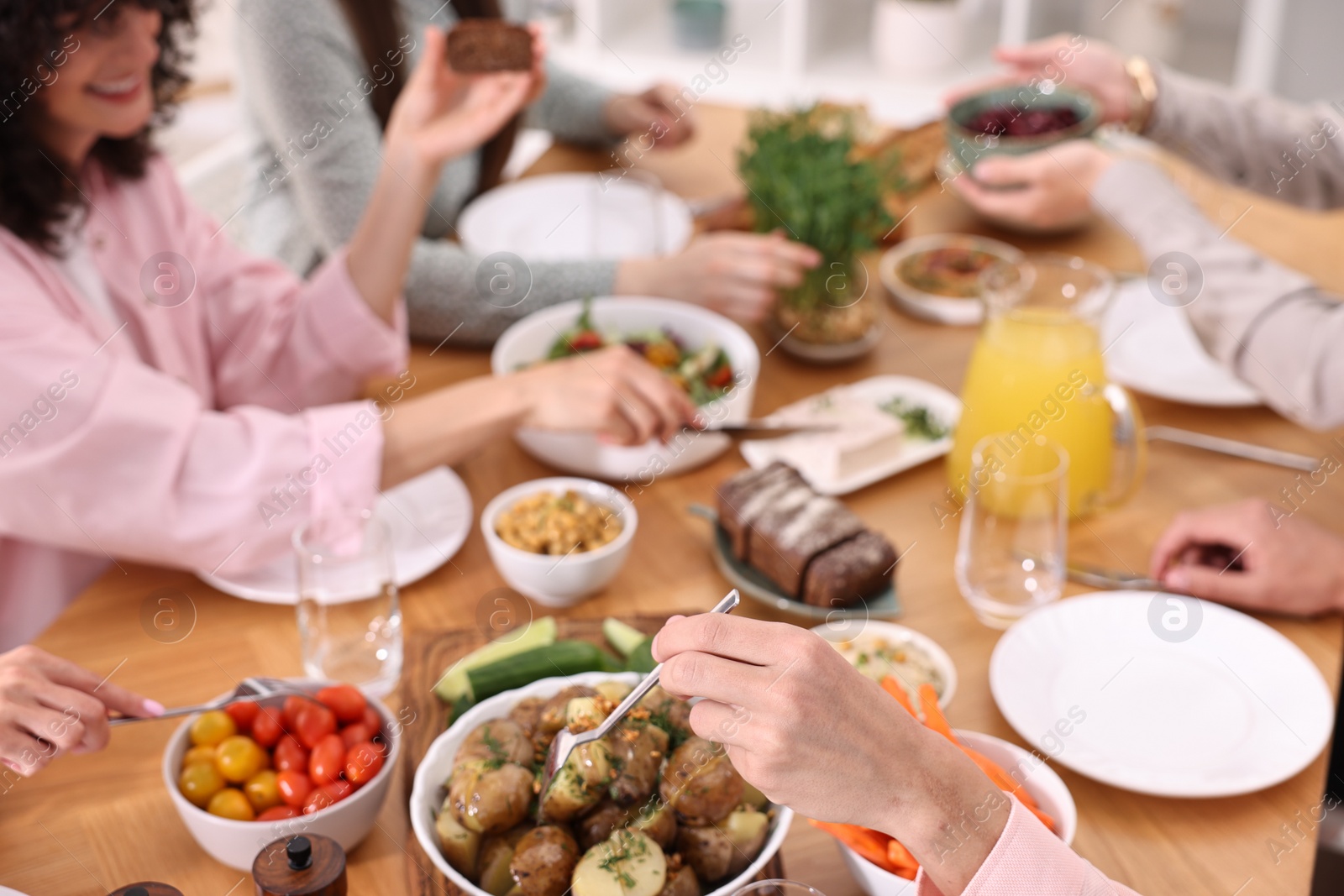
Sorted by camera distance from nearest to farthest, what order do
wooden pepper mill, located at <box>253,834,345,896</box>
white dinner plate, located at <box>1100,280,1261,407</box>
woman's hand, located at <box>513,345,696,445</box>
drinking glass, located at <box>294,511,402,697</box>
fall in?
wooden pepper mill, located at <box>253,834,345,896</box>, drinking glass, located at <box>294,511,402,697</box>, woman's hand, located at <box>513,345,696,445</box>, white dinner plate, located at <box>1100,280,1261,407</box>

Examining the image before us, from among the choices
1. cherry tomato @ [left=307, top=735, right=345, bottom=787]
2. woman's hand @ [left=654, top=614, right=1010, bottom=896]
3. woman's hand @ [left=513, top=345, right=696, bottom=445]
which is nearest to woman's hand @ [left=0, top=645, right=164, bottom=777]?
cherry tomato @ [left=307, top=735, right=345, bottom=787]

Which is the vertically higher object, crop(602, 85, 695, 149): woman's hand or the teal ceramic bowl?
the teal ceramic bowl

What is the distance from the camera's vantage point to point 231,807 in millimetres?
1011

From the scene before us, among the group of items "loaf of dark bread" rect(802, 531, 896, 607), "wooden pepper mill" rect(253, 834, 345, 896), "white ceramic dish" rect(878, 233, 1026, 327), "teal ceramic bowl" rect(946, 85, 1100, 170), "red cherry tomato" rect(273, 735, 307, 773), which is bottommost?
"white ceramic dish" rect(878, 233, 1026, 327)

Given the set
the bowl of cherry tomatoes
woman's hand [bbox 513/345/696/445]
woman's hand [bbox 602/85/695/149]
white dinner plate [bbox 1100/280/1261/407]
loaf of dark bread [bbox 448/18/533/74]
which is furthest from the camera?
woman's hand [bbox 602/85/695/149]

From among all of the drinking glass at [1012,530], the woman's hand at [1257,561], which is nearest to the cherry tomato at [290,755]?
the drinking glass at [1012,530]

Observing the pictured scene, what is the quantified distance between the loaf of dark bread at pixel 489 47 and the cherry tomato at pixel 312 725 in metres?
1.11

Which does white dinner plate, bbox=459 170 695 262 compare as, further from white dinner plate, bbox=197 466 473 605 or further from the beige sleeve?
the beige sleeve

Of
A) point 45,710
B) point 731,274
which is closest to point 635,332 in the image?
point 731,274

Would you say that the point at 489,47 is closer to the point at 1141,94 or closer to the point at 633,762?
the point at 1141,94

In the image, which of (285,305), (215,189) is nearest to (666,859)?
(285,305)

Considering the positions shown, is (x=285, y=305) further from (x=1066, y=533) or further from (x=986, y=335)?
(x=1066, y=533)

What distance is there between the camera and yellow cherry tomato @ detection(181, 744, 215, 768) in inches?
40.9

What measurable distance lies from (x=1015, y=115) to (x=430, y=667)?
127 centimetres
